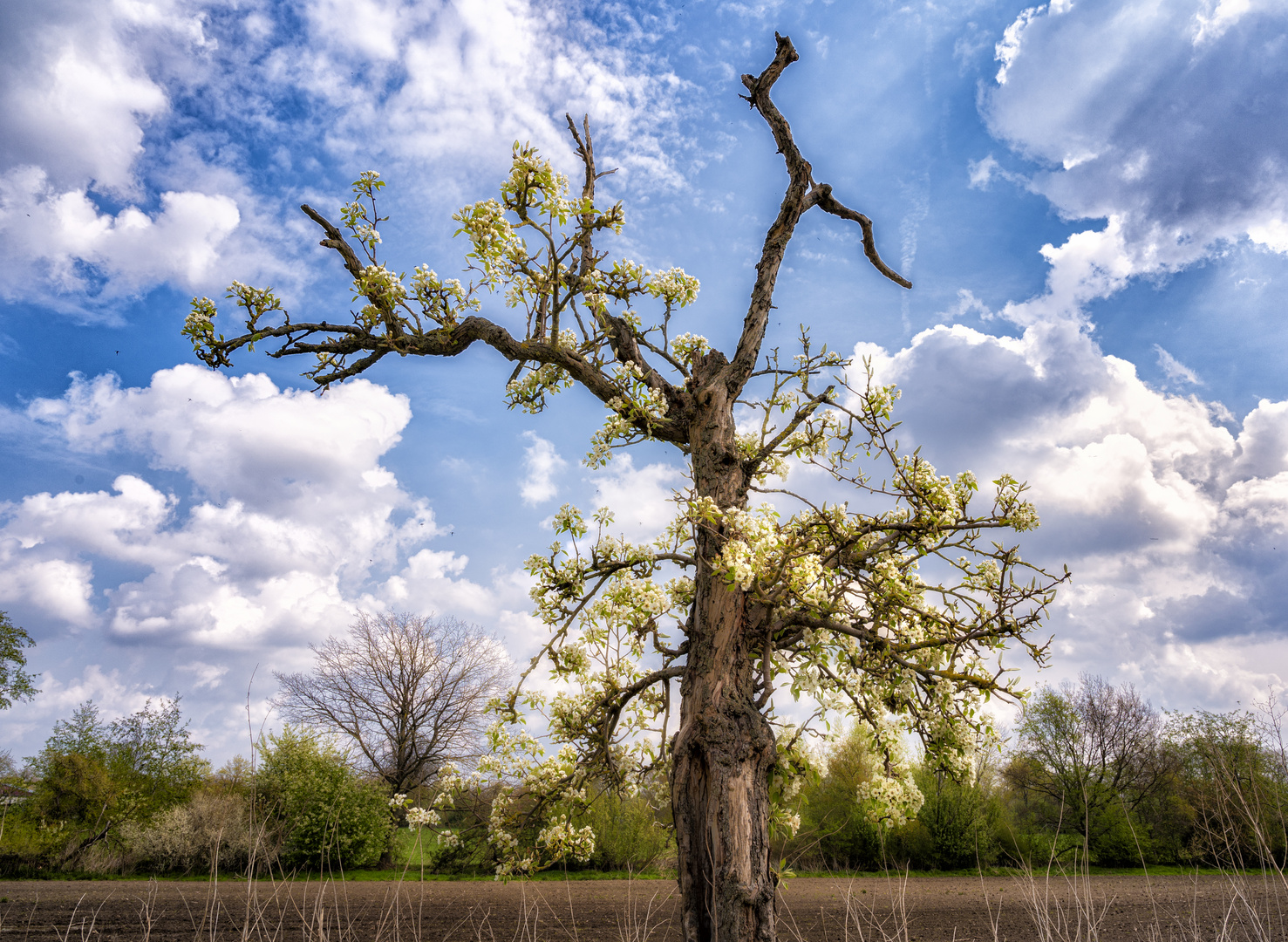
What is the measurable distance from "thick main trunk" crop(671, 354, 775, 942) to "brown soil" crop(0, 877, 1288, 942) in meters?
2.57

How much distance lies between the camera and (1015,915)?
39.7 feet

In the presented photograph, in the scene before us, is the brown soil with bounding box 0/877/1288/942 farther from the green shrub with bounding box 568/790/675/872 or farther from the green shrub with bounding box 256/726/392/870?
the green shrub with bounding box 256/726/392/870

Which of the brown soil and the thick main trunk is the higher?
the thick main trunk

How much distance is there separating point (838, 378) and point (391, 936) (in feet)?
29.9

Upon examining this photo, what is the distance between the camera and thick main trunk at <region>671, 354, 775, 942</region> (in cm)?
428

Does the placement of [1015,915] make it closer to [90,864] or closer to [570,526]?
[570,526]

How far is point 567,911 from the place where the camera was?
11.3 m

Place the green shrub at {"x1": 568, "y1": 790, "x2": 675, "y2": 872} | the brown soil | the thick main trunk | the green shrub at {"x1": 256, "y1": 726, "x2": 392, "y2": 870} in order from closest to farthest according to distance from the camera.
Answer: the thick main trunk < the brown soil < the green shrub at {"x1": 568, "y1": 790, "x2": 675, "y2": 872} < the green shrub at {"x1": 256, "y1": 726, "x2": 392, "y2": 870}

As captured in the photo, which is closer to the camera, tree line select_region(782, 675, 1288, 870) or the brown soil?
the brown soil

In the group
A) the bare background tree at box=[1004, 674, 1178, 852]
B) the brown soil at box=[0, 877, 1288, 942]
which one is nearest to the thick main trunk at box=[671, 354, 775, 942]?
the brown soil at box=[0, 877, 1288, 942]

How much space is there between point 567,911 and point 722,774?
28.6 ft

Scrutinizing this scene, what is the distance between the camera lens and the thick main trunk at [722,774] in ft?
14.0

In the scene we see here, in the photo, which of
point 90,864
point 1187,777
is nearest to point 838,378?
point 90,864

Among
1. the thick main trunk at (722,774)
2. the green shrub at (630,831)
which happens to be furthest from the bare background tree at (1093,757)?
the thick main trunk at (722,774)
